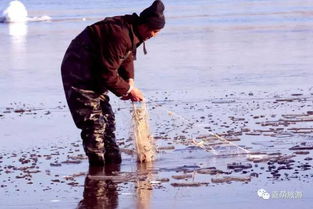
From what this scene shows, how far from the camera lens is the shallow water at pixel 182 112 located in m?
8.25

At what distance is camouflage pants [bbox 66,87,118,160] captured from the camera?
9.44 m

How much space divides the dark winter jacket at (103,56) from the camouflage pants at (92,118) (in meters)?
0.09

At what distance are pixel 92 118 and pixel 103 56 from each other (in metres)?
0.68

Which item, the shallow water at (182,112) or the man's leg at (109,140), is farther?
the man's leg at (109,140)

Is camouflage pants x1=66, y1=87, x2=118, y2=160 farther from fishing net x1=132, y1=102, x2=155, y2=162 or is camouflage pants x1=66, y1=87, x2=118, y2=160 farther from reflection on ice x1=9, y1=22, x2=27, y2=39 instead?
reflection on ice x1=9, y1=22, x2=27, y2=39

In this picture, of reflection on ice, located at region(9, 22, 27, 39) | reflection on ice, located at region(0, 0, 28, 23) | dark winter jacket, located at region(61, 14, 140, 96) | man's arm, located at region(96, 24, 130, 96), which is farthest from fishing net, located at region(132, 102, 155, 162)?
reflection on ice, located at region(0, 0, 28, 23)

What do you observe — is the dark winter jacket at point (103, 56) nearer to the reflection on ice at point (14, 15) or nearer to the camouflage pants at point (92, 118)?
the camouflage pants at point (92, 118)

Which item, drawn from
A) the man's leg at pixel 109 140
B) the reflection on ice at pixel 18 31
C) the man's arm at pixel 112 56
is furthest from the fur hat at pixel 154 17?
the reflection on ice at pixel 18 31

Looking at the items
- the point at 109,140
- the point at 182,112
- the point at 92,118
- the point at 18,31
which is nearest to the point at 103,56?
the point at 92,118

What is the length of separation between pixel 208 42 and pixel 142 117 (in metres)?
13.7

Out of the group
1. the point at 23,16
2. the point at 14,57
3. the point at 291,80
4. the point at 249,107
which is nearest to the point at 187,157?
the point at 249,107

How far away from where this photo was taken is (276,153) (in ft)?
31.6

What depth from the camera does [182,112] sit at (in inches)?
504

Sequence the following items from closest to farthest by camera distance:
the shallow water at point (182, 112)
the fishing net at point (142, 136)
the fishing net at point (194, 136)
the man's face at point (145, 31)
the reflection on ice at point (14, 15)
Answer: the shallow water at point (182, 112)
the man's face at point (145, 31)
the fishing net at point (142, 136)
the fishing net at point (194, 136)
the reflection on ice at point (14, 15)
